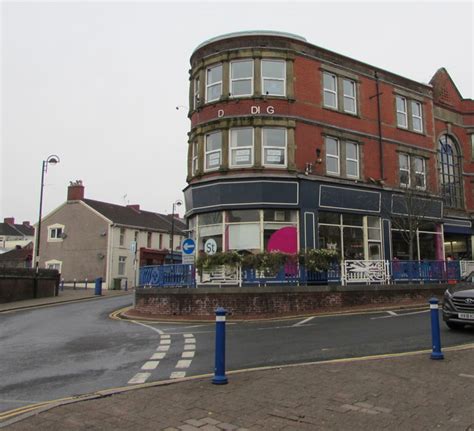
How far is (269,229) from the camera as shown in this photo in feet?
71.6

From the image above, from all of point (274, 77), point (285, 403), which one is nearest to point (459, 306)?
point (285, 403)

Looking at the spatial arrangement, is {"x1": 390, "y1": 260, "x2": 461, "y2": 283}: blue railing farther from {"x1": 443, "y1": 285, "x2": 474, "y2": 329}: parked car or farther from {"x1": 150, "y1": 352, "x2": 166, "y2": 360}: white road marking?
{"x1": 150, "y1": 352, "x2": 166, "y2": 360}: white road marking

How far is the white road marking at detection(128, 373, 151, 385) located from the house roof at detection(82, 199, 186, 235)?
1609 inches

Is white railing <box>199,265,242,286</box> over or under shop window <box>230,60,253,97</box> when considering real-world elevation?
under

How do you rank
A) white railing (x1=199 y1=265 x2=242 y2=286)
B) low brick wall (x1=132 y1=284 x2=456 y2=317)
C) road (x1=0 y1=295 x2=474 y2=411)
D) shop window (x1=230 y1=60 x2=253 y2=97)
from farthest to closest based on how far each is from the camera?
1. shop window (x1=230 y1=60 x2=253 y2=97)
2. white railing (x1=199 y1=265 x2=242 y2=286)
3. low brick wall (x1=132 y1=284 x2=456 y2=317)
4. road (x1=0 y1=295 x2=474 y2=411)

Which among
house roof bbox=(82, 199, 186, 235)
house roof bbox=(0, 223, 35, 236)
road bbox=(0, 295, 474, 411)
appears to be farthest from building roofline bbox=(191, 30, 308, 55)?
house roof bbox=(0, 223, 35, 236)

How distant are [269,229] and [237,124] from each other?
495 cm

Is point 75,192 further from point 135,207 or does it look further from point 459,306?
point 459,306

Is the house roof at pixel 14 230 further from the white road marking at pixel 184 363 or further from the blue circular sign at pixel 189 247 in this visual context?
the white road marking at pixel 184 363

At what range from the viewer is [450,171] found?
105 ft

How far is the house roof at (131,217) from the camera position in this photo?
4998 cm

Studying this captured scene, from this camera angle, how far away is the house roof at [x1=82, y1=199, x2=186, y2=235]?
50.0m

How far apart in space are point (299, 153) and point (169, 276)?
812 cm

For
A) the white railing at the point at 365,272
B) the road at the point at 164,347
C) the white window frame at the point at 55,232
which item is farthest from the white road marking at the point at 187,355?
the white window frame at the point at 55,232
